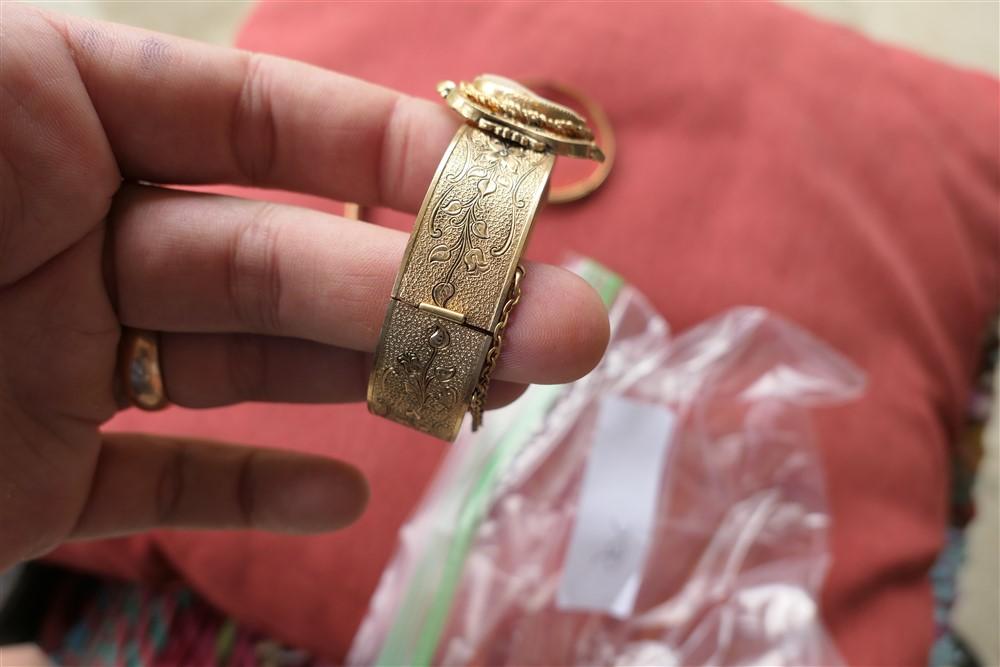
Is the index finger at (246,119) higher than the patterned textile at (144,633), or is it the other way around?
the index finger at (246,119)

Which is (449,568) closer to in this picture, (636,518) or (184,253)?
(636,518)

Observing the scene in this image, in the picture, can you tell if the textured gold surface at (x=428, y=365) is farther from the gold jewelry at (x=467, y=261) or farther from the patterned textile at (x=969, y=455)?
the patterned textile at (x=969, y=455)

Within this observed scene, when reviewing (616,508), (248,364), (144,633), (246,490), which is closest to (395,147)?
(248,364)

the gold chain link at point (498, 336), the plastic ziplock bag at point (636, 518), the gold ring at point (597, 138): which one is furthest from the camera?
the gold ring at point (597, 138)

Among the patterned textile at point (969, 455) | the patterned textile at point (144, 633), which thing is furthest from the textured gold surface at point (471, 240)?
the patterned textile at point (969, 455)

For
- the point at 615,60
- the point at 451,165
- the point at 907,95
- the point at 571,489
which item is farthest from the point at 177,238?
the point at 907,95

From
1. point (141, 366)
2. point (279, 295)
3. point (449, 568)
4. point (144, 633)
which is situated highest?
point (279, 295)
